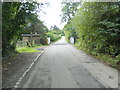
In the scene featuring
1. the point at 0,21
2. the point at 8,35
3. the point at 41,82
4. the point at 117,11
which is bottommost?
the point at 41,82

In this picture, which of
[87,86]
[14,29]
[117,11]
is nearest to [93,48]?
[117,11]

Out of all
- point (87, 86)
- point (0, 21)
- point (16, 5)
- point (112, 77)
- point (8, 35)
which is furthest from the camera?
point (8, 35)

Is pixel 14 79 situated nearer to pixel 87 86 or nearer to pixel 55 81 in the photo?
pixel 55 81

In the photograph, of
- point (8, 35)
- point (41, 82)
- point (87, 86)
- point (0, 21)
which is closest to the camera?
point (87, 86)

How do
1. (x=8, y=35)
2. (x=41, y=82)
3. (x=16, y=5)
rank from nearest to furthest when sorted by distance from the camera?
(x=41, y=82) < (x=16, y=5) < (x=8, y=35)

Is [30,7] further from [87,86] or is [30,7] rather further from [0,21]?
[87,86]

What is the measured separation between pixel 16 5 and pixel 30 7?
1.12 meters

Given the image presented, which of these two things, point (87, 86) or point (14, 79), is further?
point (14, 79)

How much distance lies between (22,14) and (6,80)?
5.87m

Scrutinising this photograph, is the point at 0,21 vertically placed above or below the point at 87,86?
above

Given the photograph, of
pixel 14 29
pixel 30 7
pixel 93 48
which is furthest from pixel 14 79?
pixel 93 48

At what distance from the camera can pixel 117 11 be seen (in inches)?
238

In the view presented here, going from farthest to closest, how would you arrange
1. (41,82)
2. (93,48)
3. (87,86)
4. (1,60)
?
(93,48), (1,60), (41,82), (87,86)

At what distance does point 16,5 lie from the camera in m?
7.96
